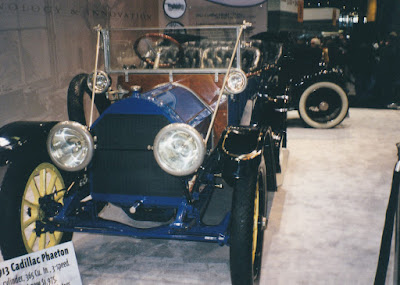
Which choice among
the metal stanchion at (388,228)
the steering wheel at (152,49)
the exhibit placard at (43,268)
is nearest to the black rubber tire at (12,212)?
the exhibit placard at (43,268)

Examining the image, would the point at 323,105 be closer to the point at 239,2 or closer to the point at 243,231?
the point at 239,2

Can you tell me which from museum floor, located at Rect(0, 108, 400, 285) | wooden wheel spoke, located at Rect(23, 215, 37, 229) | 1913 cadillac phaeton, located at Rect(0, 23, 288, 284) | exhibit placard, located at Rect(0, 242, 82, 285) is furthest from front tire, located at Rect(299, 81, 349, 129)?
exhibit placard, located at Rect(0, 242, 82, 285)

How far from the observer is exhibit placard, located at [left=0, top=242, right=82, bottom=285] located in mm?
1899

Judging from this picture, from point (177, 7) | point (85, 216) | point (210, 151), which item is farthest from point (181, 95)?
point (177, 7)

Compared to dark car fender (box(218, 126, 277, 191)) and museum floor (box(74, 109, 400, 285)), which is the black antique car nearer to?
museum floor (box(74, 109, 400, 285))

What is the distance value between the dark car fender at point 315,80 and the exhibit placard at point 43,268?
4.87 metres

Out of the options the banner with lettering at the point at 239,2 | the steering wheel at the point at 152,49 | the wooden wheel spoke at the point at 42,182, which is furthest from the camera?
the banner with lettering at the point at 239,2

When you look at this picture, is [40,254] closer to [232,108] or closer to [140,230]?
[140,230]

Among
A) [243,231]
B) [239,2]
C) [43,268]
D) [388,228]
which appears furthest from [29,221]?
[239,2]

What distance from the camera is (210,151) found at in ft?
9.23

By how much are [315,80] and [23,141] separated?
4.82m

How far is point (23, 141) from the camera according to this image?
2342 mm

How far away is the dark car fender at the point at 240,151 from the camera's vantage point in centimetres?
213

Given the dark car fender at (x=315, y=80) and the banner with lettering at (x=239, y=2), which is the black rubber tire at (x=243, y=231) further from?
the banner with lettering at (x=239, y=2)
